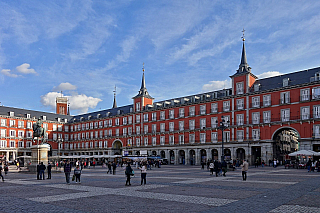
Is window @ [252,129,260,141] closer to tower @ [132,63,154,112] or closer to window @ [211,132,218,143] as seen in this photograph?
window @ [211,132,218,143]

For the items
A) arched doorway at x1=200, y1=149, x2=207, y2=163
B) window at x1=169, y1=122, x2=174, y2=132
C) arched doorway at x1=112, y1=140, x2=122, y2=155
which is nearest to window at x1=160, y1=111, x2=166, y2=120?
window at x1=169, y1=122, x2=174, y2=132

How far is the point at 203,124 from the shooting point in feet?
196

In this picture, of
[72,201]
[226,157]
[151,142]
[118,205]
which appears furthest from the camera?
[151,142]

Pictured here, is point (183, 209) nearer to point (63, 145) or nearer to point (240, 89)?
point (240, 89)

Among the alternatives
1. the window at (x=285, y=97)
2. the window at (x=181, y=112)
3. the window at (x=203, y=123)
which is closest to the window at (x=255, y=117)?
the window at (x=285, y=97)

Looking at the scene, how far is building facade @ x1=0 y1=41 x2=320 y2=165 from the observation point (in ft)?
157

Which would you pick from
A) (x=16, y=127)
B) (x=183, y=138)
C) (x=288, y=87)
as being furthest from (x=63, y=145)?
(x=288, y=87)

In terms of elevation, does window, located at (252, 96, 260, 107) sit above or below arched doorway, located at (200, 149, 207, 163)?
above

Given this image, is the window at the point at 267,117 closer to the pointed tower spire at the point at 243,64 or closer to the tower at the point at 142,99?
the pointed tower spire at the point at 243,64

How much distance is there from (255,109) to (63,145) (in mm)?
60294

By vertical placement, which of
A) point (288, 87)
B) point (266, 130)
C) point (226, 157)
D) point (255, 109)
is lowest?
point (226, 157)

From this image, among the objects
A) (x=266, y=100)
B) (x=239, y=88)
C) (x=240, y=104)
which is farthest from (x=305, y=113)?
(x=239, y=88)

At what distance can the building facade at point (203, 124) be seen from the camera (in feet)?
157

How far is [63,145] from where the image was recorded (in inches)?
3553
